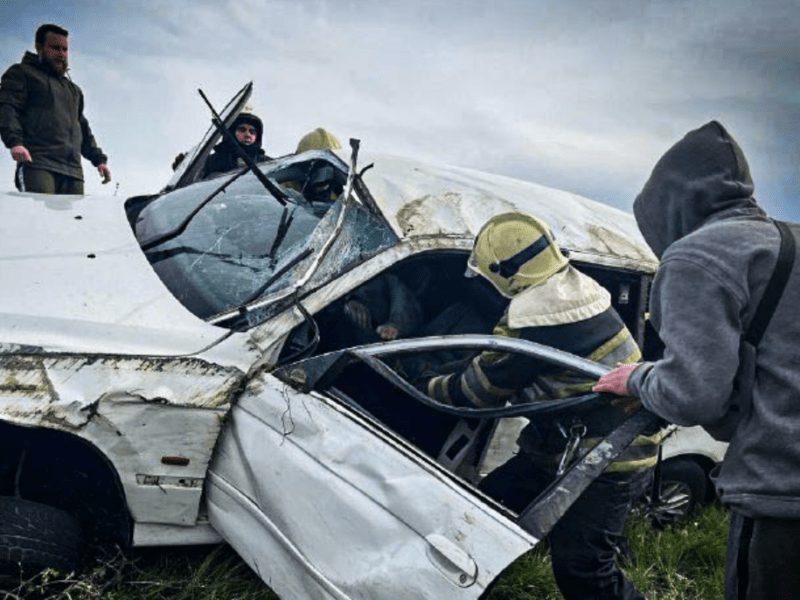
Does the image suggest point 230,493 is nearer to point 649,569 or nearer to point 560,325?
point 560,325

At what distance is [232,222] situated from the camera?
281 cm

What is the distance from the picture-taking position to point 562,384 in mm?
2094

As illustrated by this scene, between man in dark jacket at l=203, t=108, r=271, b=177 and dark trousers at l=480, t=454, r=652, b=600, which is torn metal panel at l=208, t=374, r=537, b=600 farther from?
man in dark jacket at l=203, t=108, r=271, b=177

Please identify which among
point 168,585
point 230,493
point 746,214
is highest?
point 746,214

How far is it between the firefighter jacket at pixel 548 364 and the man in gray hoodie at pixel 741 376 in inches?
22.6

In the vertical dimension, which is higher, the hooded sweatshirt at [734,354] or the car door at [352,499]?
the hooded sweatshirt at [734,354]

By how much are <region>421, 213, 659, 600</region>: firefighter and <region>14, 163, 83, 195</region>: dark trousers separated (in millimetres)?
3564

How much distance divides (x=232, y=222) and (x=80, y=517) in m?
1.31

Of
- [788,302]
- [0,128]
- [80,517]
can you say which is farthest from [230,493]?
[0,128]

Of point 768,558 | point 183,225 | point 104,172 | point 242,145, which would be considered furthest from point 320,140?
point 768,558

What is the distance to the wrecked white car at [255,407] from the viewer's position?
5.41ft

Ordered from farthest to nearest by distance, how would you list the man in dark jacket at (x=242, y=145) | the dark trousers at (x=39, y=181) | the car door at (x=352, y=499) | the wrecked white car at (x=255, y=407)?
the man in dark jacket at (x=242, y=145)
the dark trousers at (x=39, y=181)
the wrecked white car at (x=255, y=407)
the car door at (x=352, y=499)

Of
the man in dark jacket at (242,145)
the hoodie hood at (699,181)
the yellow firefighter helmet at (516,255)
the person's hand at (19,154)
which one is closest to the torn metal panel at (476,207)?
the yellow firefighter helmet at (516,255)

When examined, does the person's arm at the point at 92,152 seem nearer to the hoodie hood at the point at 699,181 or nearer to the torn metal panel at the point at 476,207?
the torn metal panel at the point at 476,207
